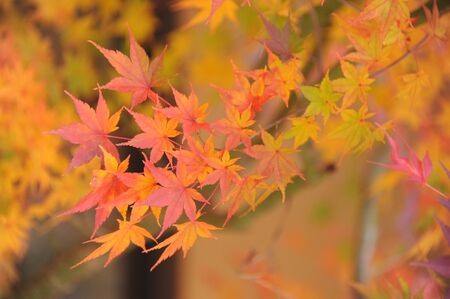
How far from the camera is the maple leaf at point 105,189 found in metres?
0.70

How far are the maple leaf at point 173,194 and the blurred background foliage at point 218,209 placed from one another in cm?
13

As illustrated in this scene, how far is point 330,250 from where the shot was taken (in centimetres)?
246

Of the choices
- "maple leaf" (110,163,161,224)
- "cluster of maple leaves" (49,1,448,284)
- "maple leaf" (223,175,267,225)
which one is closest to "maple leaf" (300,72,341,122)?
"cluster of maple leaves" (49,1,448,284)

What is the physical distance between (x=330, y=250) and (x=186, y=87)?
907 millimetres

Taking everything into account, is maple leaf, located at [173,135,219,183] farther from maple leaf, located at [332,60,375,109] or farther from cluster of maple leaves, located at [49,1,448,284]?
maple leaf, located at [332,60,375,109]

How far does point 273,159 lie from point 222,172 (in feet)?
0.22

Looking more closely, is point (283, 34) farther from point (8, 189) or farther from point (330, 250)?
point (330, 250)

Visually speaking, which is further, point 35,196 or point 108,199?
point 35,196

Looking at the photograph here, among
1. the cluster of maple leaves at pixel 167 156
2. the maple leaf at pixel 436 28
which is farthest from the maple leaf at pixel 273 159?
the maple leaf at pixel 436 28

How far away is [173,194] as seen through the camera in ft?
2.29

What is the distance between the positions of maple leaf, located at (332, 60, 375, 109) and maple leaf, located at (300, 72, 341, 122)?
3 centimetres

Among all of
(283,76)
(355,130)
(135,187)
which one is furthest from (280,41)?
(135,187)

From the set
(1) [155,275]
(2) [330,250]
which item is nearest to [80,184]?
(1) [155,275]

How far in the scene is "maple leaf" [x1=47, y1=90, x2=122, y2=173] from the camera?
718 mm
